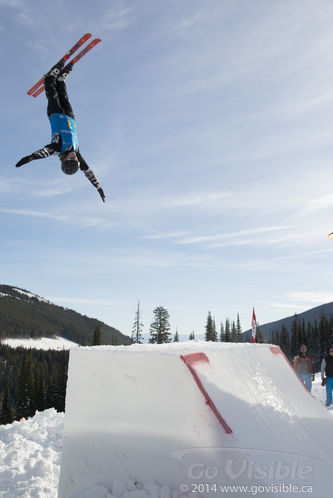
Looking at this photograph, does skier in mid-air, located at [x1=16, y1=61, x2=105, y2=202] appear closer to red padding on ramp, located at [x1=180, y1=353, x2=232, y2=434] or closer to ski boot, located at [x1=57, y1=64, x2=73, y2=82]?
ski boot, located at [x1=57, y1=64, x2=73, y2=82]

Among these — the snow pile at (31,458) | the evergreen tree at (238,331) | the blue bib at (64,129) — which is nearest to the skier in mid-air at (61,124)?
the blue bib at (64,129)

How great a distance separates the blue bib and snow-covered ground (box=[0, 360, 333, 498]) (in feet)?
16.7

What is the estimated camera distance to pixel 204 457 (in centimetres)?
332

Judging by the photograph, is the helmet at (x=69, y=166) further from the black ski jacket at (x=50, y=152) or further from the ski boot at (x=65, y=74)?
the ski boot at (x=65, y=74)

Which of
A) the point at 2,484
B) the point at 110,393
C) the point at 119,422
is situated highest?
the point at 110,393

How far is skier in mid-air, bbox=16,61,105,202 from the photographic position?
614 cm

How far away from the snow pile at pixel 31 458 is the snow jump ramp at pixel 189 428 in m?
1.46

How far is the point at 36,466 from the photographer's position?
5875 millimetres

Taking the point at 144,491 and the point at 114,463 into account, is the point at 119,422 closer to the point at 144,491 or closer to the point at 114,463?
the point at 114,463

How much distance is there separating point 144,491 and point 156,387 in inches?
37.2

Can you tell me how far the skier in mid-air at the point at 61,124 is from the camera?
6.14m

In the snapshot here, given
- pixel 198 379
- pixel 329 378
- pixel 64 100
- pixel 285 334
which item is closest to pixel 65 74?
pixel 64 100

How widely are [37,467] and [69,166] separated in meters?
5.05

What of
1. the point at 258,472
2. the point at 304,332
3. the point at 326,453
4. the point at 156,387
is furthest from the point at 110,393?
the point at 304,332
